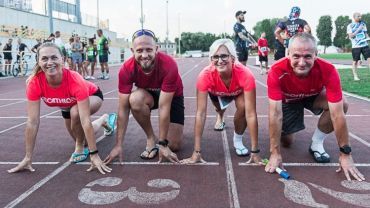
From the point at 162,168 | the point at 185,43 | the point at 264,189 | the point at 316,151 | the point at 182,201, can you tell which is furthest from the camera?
the point at 185,43

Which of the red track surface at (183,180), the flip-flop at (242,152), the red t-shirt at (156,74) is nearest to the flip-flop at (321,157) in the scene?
the red track surface at (183,180)

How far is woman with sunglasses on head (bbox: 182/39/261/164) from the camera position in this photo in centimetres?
398

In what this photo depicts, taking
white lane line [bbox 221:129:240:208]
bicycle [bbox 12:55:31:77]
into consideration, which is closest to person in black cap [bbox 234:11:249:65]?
white lane line [bbox 221:129:240:208]

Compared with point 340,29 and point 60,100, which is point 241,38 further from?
point 340,29

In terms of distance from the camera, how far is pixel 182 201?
3121 mm

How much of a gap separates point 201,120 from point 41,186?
5.38 ft

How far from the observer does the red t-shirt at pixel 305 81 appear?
371cm

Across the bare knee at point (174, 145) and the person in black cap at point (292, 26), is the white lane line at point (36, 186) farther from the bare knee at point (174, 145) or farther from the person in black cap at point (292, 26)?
the person in black cap at point (292, 26)

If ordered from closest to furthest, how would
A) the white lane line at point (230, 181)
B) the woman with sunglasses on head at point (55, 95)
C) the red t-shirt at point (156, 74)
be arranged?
the white lane line at point (230, 181), the woman with sunglasses on head at point (55, 95), the red t-shirt at point (156, 74)

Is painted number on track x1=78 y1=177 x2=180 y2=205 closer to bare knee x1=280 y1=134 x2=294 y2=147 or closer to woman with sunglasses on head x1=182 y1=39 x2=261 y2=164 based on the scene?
woman with sunglasses on head x1=182 y1=39 x2=261 y2=164

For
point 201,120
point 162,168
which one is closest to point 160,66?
point 201,120

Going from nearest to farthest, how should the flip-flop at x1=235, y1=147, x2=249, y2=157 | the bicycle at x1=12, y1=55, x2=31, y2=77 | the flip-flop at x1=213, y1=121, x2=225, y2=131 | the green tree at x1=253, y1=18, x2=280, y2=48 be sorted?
the flip-flop at x1=235, y1=147, x2=249, y2=157 → the flip-flop at x1=213, y1=121, x2=225, y2=131 → the bicycle at x1=12, y1=55, x2=31, y2=77 → the green tree at x1=253, y1=18, x2=280, y2=48

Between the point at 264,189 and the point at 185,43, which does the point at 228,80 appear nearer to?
the point at 264,189

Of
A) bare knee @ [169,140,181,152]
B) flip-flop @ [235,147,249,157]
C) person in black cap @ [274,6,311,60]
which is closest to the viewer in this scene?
flip-flop @ [235,147,249,157]
